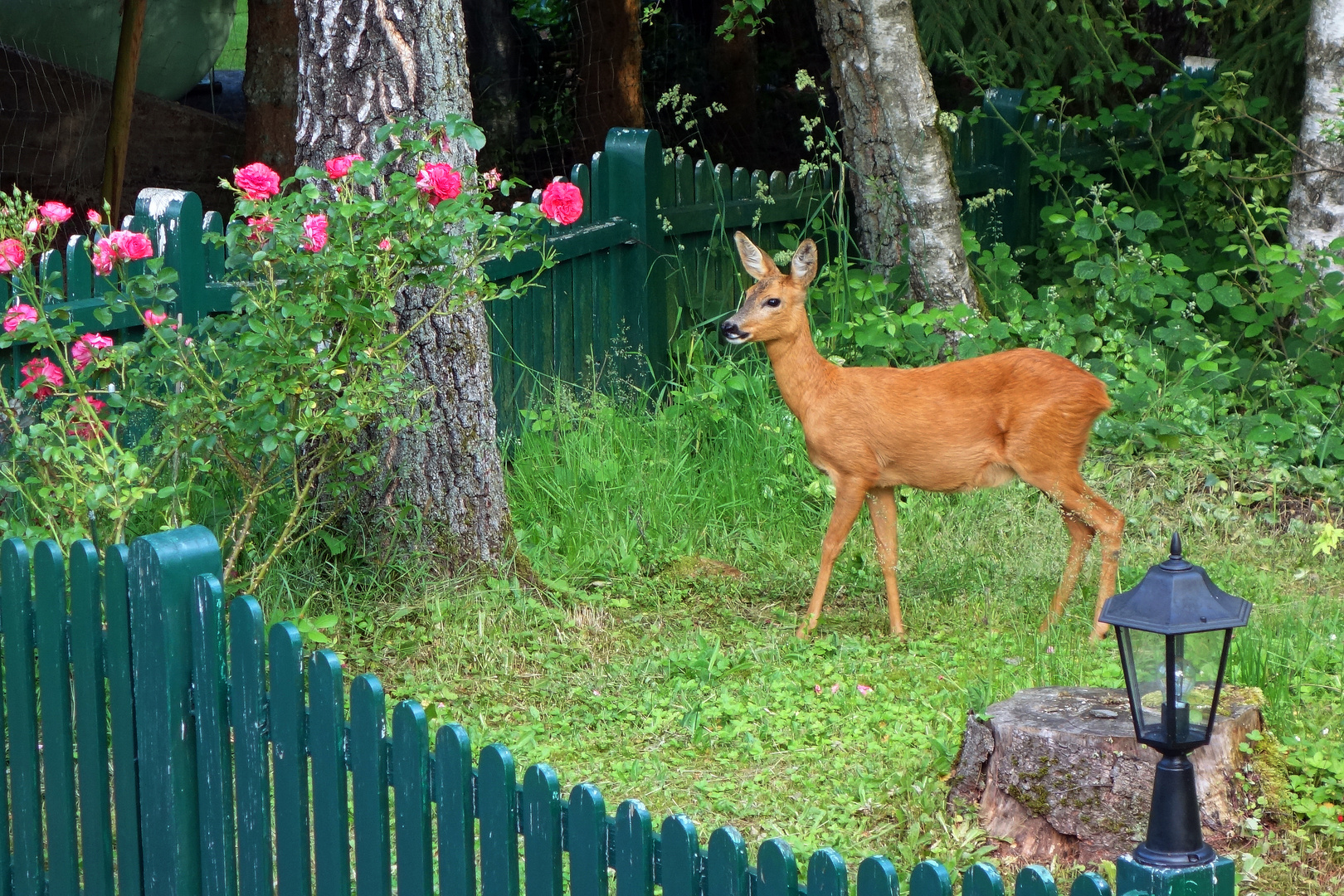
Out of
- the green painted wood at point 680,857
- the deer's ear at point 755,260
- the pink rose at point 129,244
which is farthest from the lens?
the deer's ear at point 755,260

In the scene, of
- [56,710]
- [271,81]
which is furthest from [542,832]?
[271,81]

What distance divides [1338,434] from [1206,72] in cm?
348

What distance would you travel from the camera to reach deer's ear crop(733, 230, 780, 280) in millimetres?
5676

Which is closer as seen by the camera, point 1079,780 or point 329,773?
point 329,773

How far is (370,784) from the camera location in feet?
9.06

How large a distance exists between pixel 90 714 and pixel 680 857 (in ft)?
4.77

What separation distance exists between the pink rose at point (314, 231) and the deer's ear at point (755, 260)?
188 centimetres

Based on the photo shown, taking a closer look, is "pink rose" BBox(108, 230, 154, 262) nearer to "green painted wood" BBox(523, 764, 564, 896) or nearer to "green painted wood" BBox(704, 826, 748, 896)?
"green painted wood" BBox(523, 764, 564, 896)

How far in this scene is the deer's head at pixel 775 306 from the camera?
5.53 metres

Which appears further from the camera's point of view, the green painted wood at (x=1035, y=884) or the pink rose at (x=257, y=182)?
the pink rose at (x=257, y=182)

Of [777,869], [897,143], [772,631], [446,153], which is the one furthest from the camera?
[897,143]

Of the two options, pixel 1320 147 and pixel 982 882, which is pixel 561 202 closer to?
pixel 982 882

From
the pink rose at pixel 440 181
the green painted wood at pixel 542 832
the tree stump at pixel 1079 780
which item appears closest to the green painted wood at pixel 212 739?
the green painted wood at pixel 542 832

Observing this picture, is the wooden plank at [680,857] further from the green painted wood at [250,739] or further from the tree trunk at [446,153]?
the tree trunk at [446,153]
